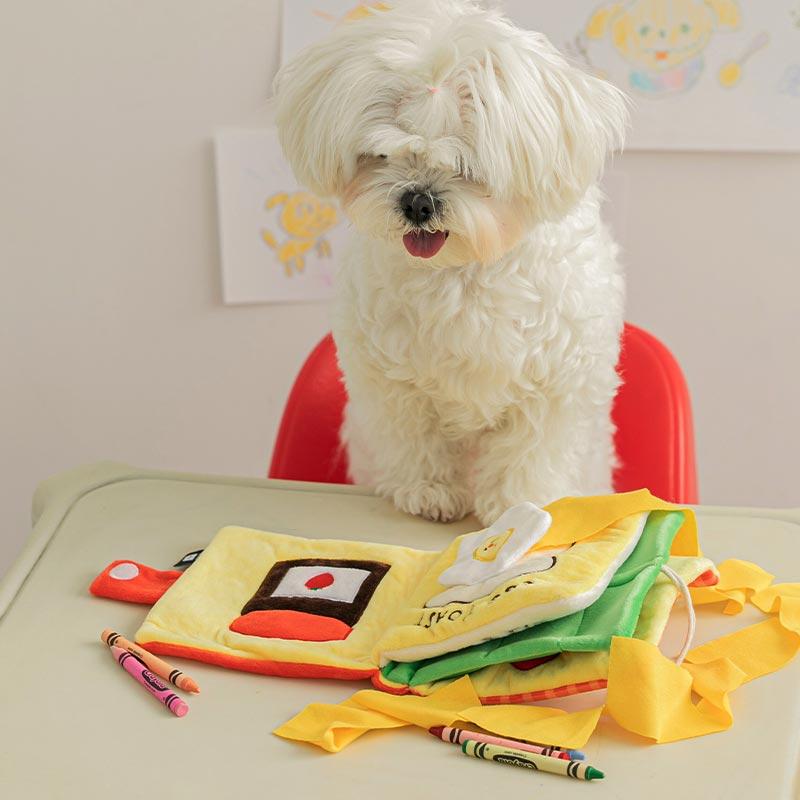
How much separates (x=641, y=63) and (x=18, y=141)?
119 cm

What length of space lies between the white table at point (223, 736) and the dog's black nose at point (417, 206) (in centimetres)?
47

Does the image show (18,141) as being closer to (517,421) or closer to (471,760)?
(517,421)

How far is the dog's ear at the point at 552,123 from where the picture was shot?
124 cm

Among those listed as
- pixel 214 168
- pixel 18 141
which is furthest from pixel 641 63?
pixel 18 141

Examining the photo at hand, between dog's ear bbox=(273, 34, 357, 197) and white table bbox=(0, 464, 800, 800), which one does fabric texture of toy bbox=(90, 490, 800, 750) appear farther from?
dog's ear bbox=(273, 34, 357, 197)

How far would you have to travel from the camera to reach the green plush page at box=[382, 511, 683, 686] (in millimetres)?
1062

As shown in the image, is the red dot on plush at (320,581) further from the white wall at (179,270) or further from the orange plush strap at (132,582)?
the white wall at (179,270)

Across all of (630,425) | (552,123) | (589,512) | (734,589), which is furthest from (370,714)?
(630,425)

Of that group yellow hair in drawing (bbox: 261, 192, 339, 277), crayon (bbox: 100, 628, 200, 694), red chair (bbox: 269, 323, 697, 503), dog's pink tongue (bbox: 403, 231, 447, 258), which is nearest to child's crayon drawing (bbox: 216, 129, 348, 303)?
yellow hair in drawing (bbox: 261, 192, 339, 277)

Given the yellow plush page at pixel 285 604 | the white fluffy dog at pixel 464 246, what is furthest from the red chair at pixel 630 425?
the yellow plush page at pixel 285 604

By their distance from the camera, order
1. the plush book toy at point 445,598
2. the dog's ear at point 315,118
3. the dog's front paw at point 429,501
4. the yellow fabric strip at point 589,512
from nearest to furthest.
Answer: the plush book toy at point 445,598
the yellow fabric strip at point 589,512
the dog's ear at point 315,118
the dog's front paw at point 429,501

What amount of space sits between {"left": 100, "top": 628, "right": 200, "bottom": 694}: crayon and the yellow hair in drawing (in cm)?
129

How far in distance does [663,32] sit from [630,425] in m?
0.80

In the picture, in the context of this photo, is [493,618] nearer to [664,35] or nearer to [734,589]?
[734,589]
